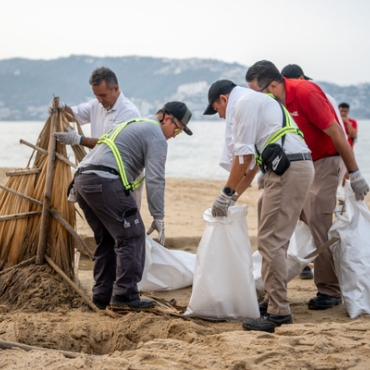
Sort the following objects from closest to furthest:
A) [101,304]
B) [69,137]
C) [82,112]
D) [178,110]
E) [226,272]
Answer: [226,272] → [178,110] → [101,304] → [69,137] → [82,112]

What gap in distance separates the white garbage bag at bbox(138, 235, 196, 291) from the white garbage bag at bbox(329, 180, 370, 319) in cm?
137

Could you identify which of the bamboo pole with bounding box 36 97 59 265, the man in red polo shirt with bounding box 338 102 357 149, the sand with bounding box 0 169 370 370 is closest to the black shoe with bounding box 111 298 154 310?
the sand with bounding box 0 169 370 370

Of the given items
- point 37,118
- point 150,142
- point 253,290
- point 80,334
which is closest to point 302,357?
point 253,290

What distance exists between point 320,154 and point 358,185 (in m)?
0.46

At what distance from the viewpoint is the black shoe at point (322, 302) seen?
532 cm

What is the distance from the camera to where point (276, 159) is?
4.49 metres

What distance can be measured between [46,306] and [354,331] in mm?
2197

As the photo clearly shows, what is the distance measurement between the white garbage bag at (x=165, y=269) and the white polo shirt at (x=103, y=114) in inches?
39.5

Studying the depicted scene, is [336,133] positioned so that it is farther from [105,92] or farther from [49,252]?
[49,252]

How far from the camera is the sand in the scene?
349 cm

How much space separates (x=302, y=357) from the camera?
142 inches

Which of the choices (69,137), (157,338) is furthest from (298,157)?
(69,137)

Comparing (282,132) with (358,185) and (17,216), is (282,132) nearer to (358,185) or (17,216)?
(358,185)

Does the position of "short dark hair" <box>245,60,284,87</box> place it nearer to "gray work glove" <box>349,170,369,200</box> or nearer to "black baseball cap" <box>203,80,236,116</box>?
"black baseball cap" <box>203,80,236,116</box>
